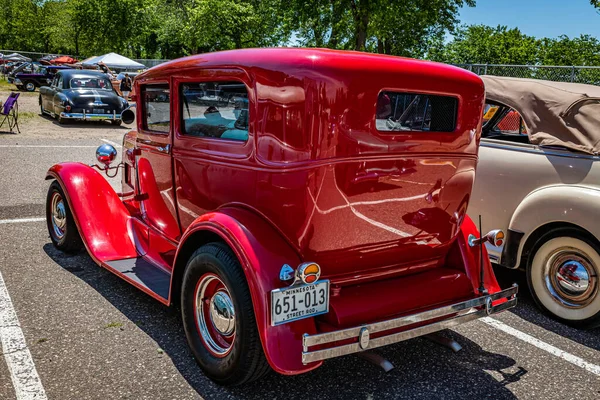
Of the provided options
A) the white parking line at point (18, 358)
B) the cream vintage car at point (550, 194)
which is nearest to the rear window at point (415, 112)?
the cream vintage car at point (550, 194)

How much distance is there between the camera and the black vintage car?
15.6 metres

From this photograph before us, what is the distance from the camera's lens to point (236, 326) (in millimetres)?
2742

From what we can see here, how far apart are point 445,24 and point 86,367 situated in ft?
95.6

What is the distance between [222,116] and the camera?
324cm

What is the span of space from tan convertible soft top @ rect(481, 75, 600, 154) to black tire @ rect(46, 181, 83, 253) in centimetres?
405

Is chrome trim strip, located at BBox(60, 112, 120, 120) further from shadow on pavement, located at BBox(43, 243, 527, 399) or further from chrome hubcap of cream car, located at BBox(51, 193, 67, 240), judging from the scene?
shadow on pavement, located at BBox(43, 243, 527, 399)

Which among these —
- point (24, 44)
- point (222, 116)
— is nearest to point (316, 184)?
point (222, 116)

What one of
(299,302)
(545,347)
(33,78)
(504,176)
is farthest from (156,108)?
(33,78)

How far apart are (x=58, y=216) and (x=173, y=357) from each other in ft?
8.24

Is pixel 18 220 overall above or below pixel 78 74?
below

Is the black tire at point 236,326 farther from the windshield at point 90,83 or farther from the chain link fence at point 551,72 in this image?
the windshield at point 90,83

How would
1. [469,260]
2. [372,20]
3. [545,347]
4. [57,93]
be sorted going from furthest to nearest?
1. [372,20]
2. [57,93]
3. [545,347]
4. [469,260]

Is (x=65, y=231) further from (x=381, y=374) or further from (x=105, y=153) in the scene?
(x=381, y=374)

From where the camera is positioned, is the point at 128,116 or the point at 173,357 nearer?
the point at 173,357
